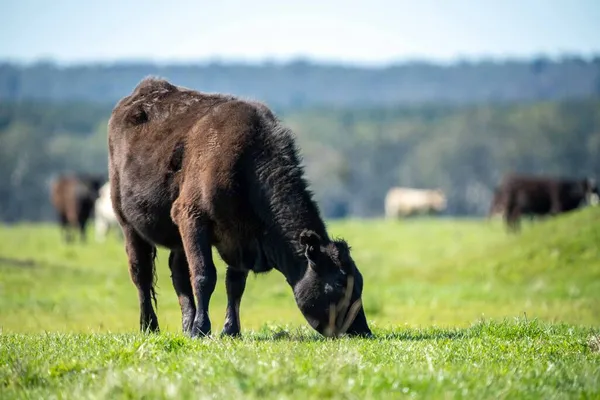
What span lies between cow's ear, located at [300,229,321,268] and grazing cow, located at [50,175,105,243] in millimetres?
35414

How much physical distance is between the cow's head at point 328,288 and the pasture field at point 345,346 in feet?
1.02

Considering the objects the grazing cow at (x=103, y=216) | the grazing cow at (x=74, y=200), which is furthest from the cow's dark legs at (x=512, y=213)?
the grazing cow at (x=74, y=200)

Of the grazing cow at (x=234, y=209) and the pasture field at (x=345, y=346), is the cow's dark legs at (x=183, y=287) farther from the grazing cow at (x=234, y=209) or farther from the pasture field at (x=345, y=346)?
the pasture field at (x=345, y=346)

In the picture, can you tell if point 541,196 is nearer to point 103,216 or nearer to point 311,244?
point 103,216

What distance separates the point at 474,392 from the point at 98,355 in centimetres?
352

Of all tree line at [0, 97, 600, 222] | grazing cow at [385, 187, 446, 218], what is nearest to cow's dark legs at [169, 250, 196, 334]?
grazing cow at [385, 187, 446, 218]

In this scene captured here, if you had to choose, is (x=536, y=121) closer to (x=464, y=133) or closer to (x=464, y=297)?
(x=464, y=133)

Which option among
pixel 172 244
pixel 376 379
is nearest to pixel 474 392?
pixel 376 379

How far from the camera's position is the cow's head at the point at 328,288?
426 inches

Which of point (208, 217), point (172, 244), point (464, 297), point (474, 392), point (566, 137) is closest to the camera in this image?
point (474, 392)

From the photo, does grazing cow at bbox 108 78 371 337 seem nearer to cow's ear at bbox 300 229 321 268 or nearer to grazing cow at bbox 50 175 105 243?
cow's ear at bbox 300 229 321 268

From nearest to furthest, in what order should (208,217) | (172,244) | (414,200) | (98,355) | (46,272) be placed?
(98,355), (208,217), (172,244), (46,272), (414,200)

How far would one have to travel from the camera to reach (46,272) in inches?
1104

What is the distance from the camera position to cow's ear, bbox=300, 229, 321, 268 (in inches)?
422
